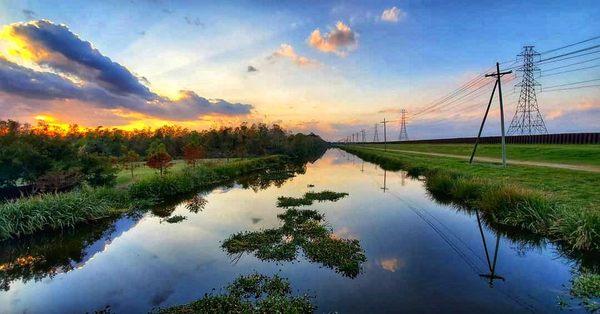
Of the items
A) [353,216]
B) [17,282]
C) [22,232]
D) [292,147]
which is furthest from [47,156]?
[292,147]

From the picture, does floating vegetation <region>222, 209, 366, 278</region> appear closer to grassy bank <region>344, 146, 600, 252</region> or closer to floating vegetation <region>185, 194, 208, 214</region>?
floating vegetation <region>185, 194, 208, 214</region>

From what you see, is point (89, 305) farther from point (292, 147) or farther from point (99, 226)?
point (292, 147)

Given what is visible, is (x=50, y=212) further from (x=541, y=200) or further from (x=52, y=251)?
(x=541, y=200)

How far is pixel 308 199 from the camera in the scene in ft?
86.0

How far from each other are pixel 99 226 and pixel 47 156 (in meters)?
8.06

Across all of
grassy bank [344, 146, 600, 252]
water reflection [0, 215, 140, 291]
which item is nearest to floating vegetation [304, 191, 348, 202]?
grassy bank [344, 146, 600, 252]

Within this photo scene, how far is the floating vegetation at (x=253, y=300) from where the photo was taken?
861 centimetres

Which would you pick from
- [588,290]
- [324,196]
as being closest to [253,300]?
[588,290]

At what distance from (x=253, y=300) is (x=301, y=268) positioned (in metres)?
2.83

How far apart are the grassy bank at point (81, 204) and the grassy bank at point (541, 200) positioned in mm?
23291

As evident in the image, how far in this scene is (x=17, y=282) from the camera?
11.3 m

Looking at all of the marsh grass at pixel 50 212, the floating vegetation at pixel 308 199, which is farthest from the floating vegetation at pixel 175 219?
the floating vegetation at pixel 308 199

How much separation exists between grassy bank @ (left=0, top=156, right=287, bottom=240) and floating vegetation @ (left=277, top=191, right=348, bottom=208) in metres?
10.2

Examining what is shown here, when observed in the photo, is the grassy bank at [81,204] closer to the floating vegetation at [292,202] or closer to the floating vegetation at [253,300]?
the floating vegetation at [292,202]
